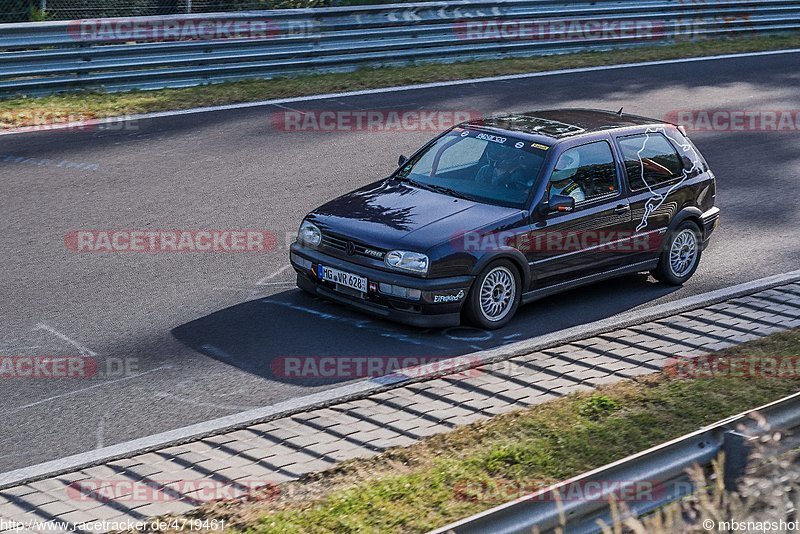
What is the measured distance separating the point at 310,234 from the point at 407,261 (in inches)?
42.8

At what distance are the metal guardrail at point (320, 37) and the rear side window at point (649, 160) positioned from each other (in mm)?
8526

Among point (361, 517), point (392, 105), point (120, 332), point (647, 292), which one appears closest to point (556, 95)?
point (392, 105)

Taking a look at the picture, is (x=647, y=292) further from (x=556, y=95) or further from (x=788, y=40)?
(x=788, y=40)

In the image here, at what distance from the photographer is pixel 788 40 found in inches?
959

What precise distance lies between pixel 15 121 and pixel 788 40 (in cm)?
1757

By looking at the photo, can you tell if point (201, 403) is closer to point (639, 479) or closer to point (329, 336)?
point (329, 336)
